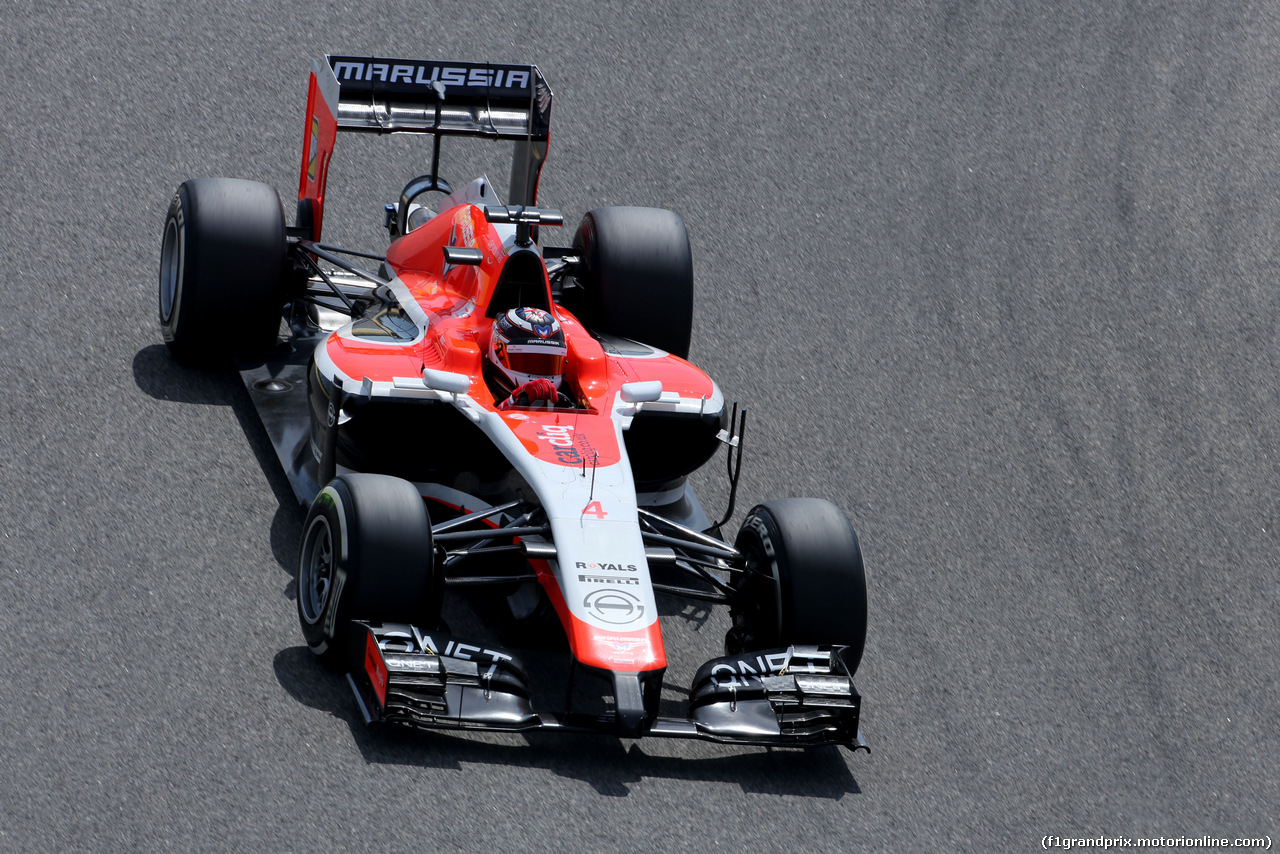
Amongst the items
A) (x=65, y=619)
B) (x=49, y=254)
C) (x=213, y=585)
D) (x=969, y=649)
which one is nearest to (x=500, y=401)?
(x=213, y=585)

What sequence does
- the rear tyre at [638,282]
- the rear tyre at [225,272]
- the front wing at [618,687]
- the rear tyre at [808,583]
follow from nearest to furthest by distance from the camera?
the front wing at [618,687]
the rear tyre at [808,583]
the rear tyre at [225,272]
the rear tyre at [638,282]

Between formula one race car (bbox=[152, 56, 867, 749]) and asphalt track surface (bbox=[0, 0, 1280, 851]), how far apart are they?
1.04 ft

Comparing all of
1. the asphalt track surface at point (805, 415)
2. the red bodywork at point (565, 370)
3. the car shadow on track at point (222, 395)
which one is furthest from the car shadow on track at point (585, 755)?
the car shadow on track at point (222, 395)

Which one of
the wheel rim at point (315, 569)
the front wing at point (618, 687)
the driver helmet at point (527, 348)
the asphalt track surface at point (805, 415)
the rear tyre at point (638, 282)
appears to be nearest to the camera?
the front wing at point (618, 687)

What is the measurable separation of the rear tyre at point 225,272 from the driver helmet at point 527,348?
201 centimetres

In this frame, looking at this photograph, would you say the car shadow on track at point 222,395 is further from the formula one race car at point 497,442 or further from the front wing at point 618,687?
the front wing at point 618,687

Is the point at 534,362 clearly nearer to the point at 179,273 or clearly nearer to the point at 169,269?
the point at 179,273

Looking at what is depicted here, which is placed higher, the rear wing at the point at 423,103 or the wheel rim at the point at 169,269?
the rear wing at the point at 423,103

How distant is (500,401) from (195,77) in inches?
245

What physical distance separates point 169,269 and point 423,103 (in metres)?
1.90

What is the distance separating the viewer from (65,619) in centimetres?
686

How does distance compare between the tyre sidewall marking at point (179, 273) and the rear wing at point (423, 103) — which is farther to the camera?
the rear wing at point (423, 103)

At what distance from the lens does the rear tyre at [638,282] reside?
30.5 ft

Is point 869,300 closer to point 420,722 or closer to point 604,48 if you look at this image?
point 604,48
